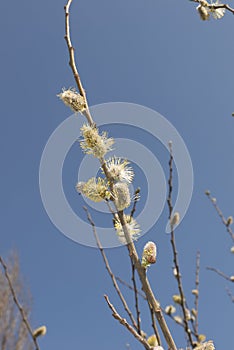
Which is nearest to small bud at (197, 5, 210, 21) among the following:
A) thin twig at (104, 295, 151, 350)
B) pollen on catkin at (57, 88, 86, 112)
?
pollen on catkin at (57, 88, 86, 112)

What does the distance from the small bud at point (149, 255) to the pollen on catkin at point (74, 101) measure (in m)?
0.27

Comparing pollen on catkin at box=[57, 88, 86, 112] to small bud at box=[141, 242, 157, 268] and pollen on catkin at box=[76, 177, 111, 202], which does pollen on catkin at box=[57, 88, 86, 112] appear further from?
small bud at box=[141, 242, 157, 268]

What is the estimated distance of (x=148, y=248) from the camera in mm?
640

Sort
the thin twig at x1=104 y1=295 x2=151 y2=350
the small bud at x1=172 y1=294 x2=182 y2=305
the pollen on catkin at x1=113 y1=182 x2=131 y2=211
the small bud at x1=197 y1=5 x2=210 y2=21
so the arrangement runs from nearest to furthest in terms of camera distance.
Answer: the thin twig at x1=104 y1=295 x2=151 y2=350, the pollen on catkin at x1=113 y1=182 x2=131 y2=211, the small bud at x1=197 y1=5 x2=210 y2=21, the small bud at x1=172 y1=294 x2=182 y2=305

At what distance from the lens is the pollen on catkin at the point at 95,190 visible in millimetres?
639

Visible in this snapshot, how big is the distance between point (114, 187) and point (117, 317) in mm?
206

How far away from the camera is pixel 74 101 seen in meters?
0.70

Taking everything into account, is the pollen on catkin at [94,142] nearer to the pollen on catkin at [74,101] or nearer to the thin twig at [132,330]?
the pollen on catkin at [74,101]

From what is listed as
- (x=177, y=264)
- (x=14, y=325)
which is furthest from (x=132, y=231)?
(x=14, y=325)

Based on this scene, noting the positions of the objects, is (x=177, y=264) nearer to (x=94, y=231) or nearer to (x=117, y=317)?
(x=94, y=231)

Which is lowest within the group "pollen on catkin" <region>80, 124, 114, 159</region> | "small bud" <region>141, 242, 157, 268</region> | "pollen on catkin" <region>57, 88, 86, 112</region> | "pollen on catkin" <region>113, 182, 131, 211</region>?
"small bud" <region>141, 242, 157, 268</region>

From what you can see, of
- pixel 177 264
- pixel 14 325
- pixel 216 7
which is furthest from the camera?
pixel 14 325

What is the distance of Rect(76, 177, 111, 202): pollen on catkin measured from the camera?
64 centimetres

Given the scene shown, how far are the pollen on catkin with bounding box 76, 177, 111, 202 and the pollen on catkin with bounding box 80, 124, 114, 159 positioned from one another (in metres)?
0.05
